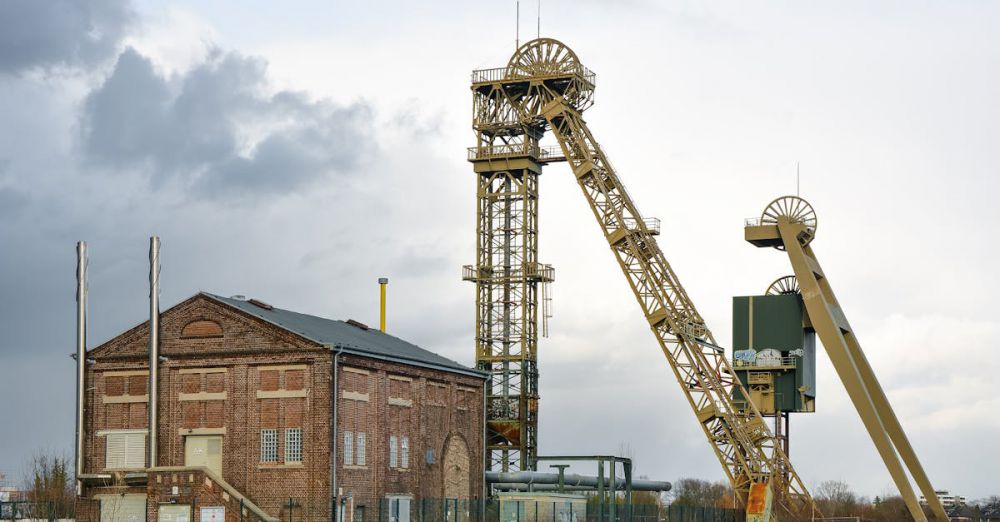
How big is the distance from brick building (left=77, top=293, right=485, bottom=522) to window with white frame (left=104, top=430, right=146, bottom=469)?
0.04 metres

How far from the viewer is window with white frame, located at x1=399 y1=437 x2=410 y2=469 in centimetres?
5197

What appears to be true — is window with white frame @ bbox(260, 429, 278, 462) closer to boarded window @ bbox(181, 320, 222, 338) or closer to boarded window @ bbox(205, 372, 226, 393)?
boarded window @ bbox(205, 372, 226, 393)

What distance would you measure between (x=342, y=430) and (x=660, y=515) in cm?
1834

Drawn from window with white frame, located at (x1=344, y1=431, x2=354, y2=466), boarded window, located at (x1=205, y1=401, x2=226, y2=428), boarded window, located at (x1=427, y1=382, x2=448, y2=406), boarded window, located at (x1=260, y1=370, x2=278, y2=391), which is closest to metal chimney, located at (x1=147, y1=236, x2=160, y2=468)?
boarded window, located at (x1=205, y1=401, x2=226, y2=428)

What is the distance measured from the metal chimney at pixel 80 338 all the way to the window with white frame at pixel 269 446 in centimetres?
727

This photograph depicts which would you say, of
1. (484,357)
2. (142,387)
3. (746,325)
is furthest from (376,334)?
(746,325)

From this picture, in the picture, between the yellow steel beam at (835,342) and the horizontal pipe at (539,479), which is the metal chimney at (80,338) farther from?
the yellow steel beam at (835,342)

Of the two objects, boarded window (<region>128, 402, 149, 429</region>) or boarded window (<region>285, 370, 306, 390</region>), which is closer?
boarded window (<region>285, 370, 306, 390</region>)

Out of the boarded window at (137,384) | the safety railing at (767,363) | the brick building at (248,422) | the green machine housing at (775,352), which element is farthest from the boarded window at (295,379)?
the safety railing at (767,363)

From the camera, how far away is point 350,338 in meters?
52.9

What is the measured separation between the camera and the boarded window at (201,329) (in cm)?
4900

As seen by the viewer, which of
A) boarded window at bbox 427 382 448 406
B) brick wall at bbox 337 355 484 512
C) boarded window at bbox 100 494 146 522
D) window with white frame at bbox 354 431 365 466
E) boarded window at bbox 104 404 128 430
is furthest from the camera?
boarded window at bbox 427 382 448 406

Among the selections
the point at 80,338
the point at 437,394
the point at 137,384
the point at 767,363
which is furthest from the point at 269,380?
the point at 767,363

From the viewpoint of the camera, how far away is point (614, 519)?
54.4 m
